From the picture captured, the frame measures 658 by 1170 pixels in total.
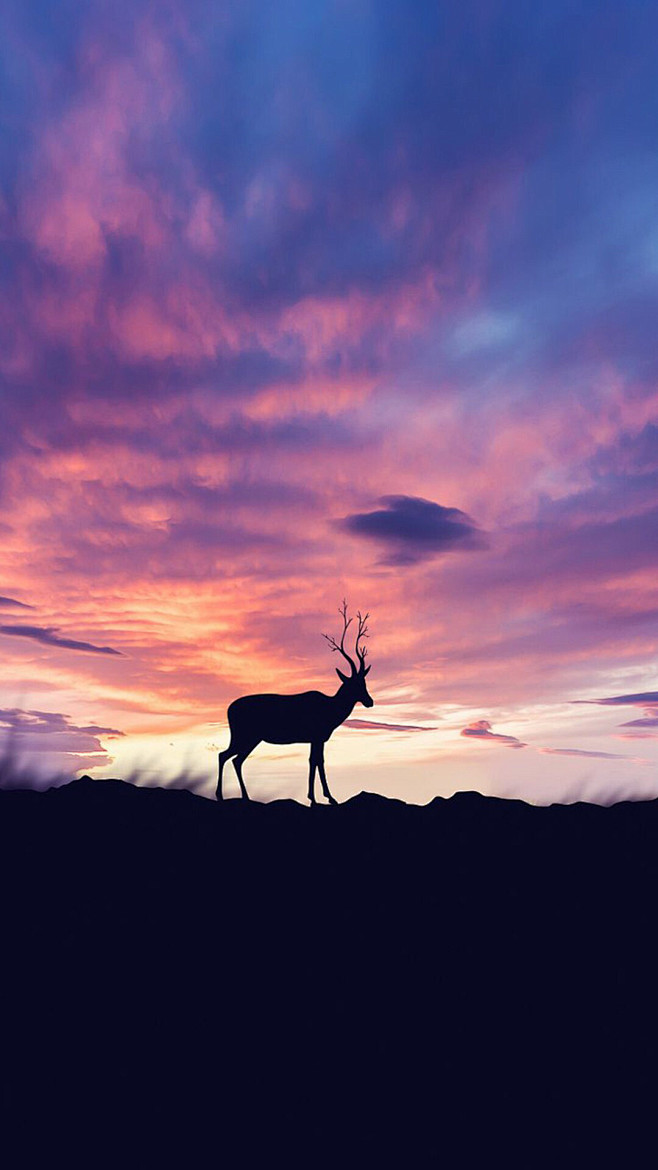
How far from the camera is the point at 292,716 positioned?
19.9 m

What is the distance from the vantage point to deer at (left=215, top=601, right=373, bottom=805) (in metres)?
19.8

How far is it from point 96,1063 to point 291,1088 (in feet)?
6.75

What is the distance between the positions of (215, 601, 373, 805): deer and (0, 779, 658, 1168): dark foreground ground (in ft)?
12.9

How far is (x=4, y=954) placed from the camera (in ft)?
40.0

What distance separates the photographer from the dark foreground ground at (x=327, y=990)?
9.96 metres

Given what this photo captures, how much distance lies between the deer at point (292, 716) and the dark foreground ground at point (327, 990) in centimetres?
394

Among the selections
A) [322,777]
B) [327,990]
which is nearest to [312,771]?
[322,777]

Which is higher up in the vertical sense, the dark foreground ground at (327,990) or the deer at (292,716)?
the deer at (292,716)

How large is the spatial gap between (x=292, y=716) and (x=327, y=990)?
8.68m

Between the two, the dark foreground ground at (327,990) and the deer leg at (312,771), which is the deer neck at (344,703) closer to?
the deer leg at (312,771)

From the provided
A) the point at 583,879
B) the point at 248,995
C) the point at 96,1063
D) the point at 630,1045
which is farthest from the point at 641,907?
the point at 96,1063

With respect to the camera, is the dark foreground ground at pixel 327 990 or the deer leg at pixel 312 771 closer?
the dark foreground ground at pixel 327 990

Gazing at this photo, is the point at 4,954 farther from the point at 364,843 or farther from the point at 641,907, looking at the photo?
the point at 641,907

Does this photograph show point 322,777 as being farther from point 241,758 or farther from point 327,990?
point 327,990
